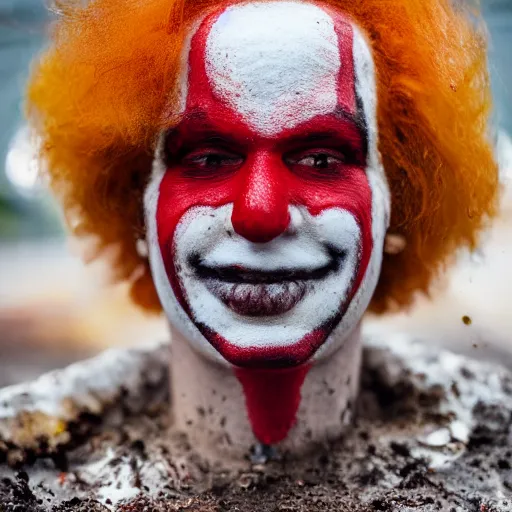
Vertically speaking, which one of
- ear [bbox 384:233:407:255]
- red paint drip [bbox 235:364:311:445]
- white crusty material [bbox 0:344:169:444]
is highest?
ear [bbox 384:233:407:255]

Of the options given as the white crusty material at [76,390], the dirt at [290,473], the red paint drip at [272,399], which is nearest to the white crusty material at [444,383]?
the dirt at [290,473]

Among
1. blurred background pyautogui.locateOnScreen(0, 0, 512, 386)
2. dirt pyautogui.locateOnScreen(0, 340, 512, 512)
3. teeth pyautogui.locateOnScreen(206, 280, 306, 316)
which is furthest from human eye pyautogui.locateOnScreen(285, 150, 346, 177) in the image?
blurred background pyautogui.locateOnScreen(0, 0, 512, 386)

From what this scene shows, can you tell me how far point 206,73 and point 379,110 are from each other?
1.38 ft

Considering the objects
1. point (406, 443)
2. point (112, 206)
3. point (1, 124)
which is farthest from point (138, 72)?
point (1, 124)

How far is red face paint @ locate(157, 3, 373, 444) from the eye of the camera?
1325mm

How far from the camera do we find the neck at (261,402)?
1.55m

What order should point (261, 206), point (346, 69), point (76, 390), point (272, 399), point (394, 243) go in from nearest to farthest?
1. point (261, 206)
2. point (346, 69)
3. point (272, 399)
4. point (394, 243)
5. point (76, 390)

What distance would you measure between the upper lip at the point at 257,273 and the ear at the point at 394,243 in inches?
12.8

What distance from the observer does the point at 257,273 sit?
1357mm

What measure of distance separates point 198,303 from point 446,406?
91cm

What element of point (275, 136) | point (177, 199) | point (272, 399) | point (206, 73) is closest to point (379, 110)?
point (275, 136)

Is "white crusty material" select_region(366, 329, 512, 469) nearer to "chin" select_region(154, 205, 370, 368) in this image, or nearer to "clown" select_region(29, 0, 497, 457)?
"clown" select_region(29, 0, 497, 457)

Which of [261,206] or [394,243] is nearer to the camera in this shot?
[261,206]

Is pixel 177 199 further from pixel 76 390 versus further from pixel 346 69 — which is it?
pixel 76 390
